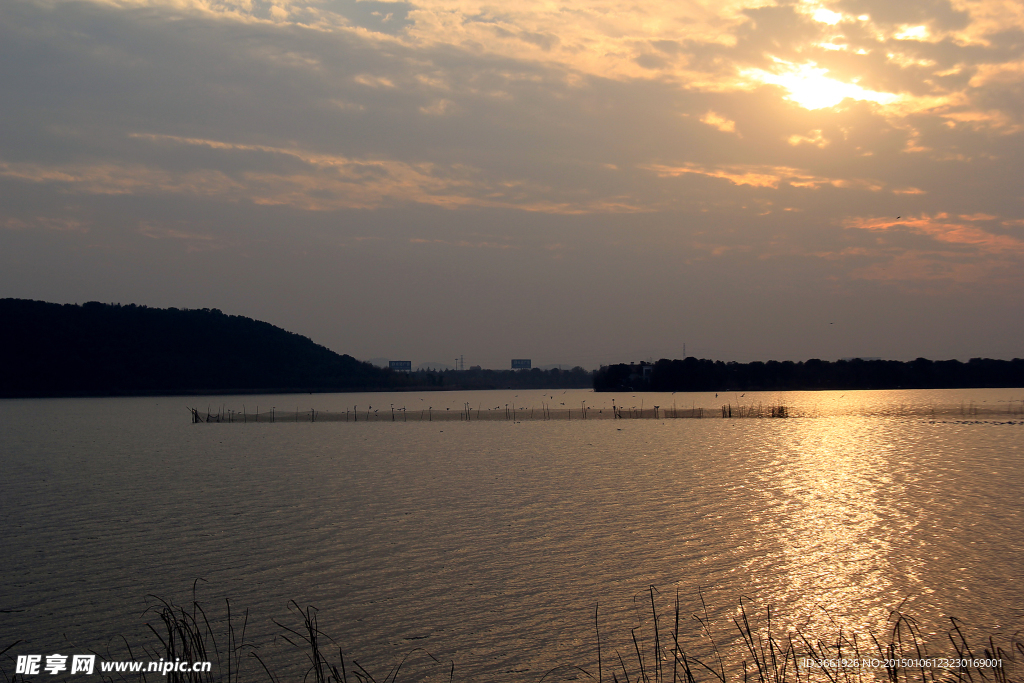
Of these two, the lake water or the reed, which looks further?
the lake water

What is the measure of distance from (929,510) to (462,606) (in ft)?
80.4

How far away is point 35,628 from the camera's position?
59.0 feet

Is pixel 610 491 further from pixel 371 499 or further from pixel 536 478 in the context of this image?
pixel 371 499

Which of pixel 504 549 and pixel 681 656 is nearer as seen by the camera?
pixel 681 656

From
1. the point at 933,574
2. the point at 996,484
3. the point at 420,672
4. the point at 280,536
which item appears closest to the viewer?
the point at 420,672

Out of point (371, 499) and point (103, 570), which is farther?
point (371, 499)

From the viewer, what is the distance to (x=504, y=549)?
26.2 metres

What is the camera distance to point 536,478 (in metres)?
45.9

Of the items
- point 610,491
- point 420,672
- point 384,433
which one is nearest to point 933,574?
point 420,672

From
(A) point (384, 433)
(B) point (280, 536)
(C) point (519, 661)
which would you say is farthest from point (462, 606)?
(A) point (384, 433)

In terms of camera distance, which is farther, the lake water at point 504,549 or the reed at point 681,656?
the lake water at point 504,549

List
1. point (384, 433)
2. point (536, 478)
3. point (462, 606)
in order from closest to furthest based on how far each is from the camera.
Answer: point (462, 606) < point (536, 478) < point (384, 433)

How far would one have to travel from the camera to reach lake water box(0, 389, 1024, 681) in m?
18.0

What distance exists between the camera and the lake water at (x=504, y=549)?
59.2 feet
